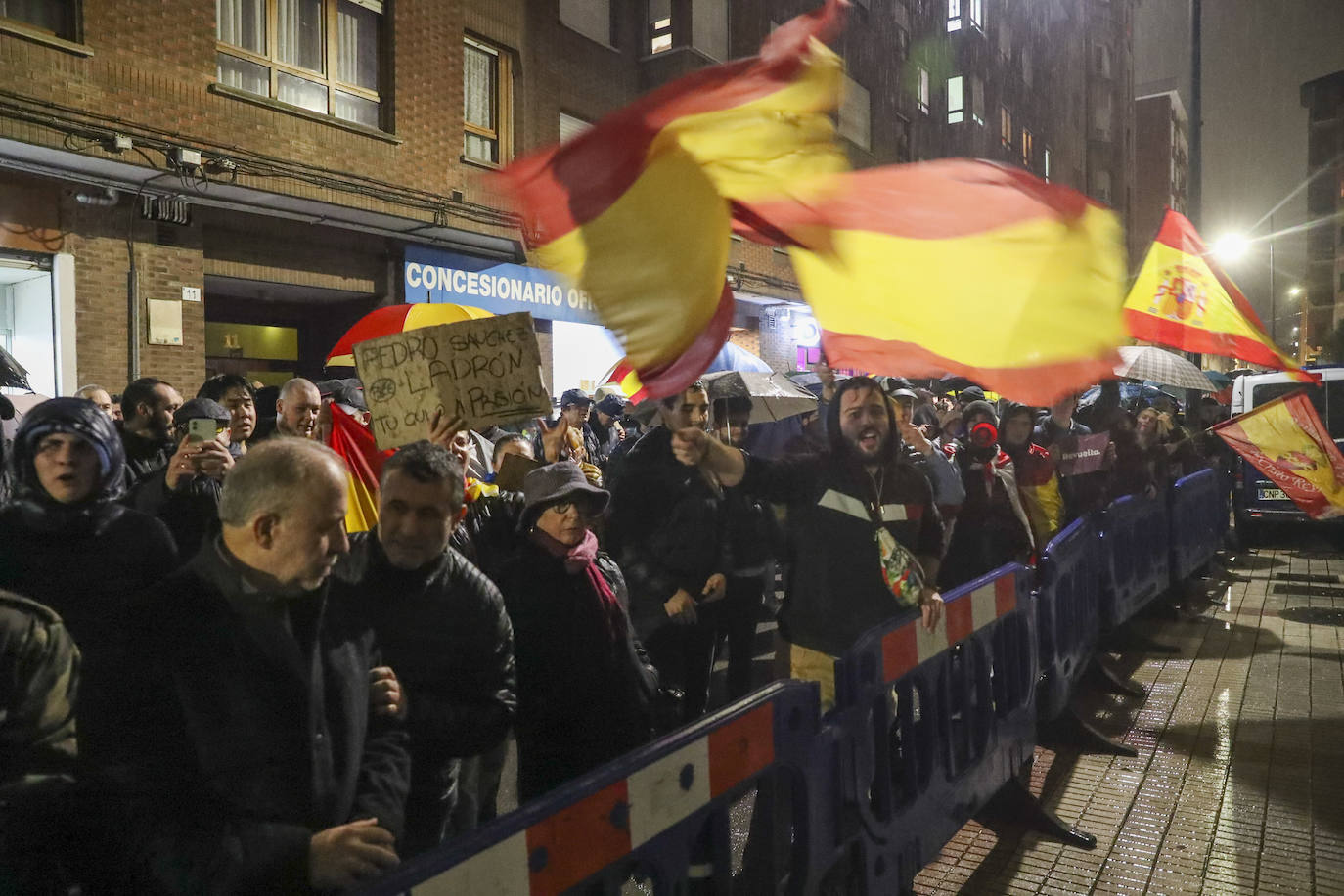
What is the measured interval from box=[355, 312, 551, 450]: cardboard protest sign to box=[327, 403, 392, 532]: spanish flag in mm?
884

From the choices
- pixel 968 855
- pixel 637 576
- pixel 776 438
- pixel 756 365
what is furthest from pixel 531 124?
pixel 968 855

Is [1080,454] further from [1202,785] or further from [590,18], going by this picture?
[590,18]

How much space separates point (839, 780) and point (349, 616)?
1548 millimetres

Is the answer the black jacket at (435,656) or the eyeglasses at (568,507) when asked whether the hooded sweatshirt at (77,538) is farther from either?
the eyeglasses at (568,507)

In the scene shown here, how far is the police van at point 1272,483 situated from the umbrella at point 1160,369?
3.22ft

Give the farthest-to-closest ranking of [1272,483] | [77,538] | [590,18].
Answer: [590,18]
[1272,483]
[77,538]

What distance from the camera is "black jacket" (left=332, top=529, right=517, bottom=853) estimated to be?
2533 millimetres

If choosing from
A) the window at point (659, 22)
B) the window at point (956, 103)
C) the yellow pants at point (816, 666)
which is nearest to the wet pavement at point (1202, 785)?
the yellow pants at point (816, 666)

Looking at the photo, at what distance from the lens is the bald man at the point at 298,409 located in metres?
4.47

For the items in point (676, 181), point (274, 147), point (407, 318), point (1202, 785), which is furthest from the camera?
point (274, 147)

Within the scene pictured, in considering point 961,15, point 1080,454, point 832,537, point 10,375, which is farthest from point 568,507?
point 961,15

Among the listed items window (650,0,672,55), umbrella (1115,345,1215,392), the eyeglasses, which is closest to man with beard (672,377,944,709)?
the eyeglasses

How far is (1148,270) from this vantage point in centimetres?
616

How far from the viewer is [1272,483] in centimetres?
1169
